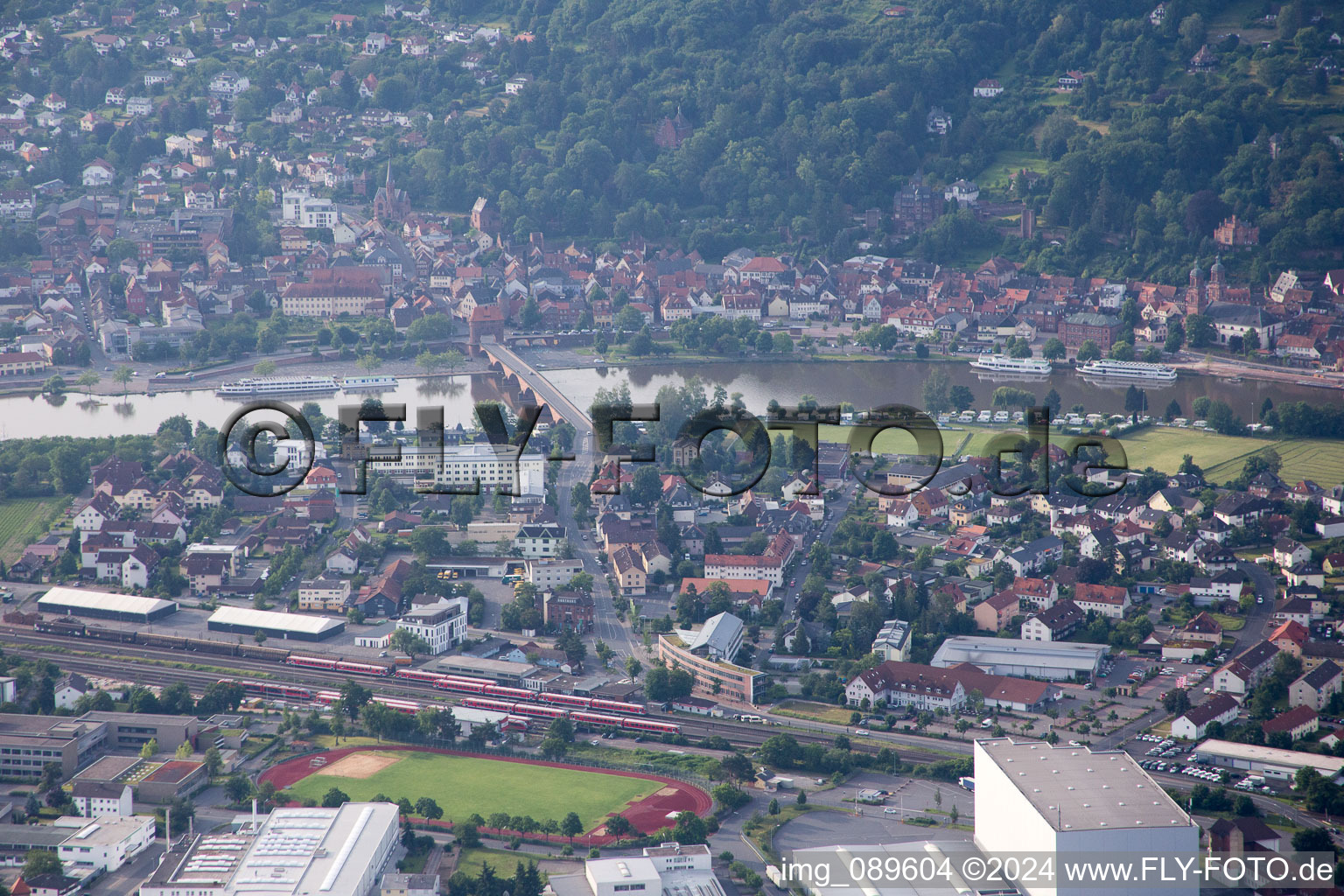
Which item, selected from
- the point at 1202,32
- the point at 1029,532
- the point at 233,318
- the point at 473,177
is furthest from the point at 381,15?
the point at 1029,532

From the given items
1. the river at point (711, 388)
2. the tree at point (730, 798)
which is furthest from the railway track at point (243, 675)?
the river at point (711, 388)

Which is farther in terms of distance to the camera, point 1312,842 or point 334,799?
point 334,799

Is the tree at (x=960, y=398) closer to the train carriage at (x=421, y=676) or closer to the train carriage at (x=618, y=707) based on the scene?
the train carriage at (x=618, y=707)

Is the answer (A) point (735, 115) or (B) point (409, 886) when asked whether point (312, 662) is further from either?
(A) point (735, 115)

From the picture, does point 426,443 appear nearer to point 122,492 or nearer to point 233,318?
A: point 122,492

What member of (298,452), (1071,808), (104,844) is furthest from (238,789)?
(298,452)

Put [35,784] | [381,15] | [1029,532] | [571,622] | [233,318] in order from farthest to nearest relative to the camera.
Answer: [381,15]
[233,318]
[1029,532]
[571,622]
[35,784]
